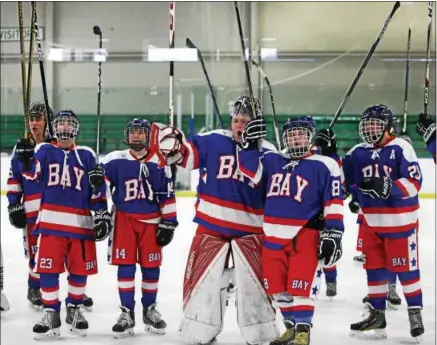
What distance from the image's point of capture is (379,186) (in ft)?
8.45

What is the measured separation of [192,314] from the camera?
8.33ft

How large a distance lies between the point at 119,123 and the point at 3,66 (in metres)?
1.86

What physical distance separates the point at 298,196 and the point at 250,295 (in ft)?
1.43

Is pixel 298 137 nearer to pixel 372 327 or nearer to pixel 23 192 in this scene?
pixel 372 327

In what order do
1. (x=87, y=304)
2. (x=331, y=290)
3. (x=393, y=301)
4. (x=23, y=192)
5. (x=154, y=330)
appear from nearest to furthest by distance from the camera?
(x=154, y=330) → (x=23, y=192) → (x=87, y=304) → (x=393, y=301) → (x=331, y=290)

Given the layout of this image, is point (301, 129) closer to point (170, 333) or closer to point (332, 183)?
point (332, 183)

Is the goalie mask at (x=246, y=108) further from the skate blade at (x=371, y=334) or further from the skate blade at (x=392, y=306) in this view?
the skate blade at (x=392, y=306)

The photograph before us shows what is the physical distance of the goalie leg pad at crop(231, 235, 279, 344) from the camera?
250 cm

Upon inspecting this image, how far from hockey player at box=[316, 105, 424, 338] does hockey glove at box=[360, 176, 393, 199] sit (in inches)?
1.4

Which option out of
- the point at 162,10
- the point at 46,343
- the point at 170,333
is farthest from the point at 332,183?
the point at 162,10

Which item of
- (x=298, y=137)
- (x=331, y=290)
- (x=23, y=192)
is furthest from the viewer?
(x=331, y=290)

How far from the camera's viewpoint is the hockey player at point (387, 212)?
2.71 meters

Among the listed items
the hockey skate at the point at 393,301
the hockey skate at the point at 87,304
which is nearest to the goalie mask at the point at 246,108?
the hockey skate at the point at 87,304

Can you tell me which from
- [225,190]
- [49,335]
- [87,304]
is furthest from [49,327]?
[225,190]
